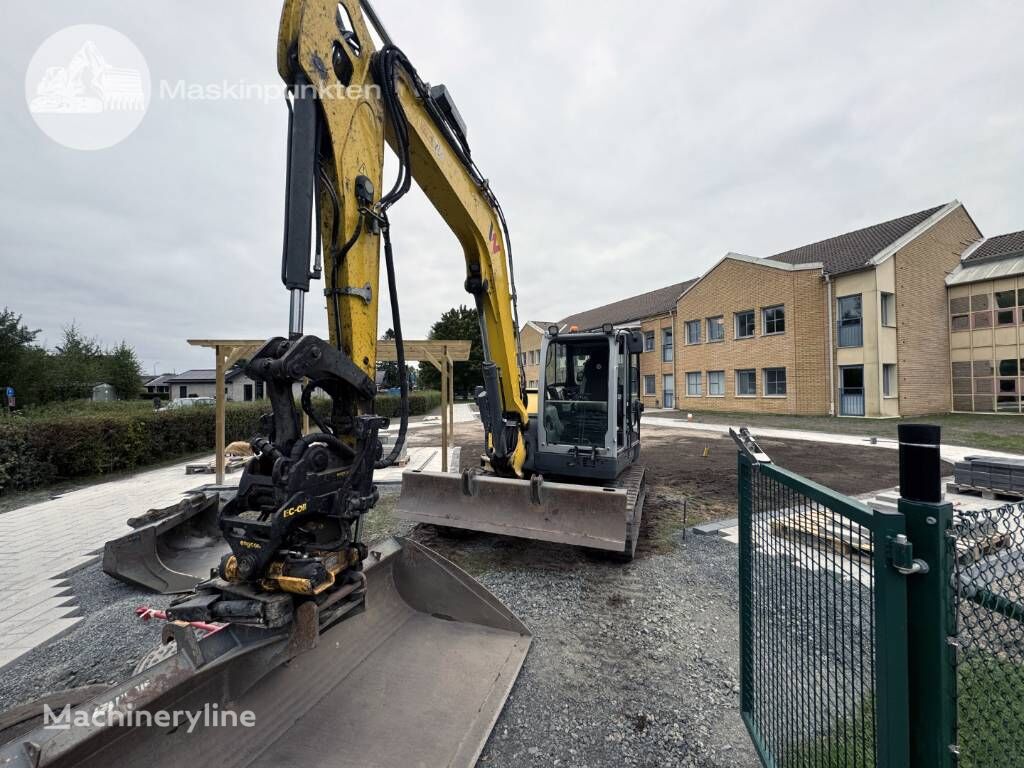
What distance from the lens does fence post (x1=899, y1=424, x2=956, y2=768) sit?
3.74 ft

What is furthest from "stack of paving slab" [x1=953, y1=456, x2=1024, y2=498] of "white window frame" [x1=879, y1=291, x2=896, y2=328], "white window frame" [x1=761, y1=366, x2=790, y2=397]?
"white window frame" [x1=761, y1=366, x2=790, y2=397]

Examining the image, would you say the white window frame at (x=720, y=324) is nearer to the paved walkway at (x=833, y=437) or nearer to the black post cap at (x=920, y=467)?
Answer: the paved walkway at (x=833, y=437)

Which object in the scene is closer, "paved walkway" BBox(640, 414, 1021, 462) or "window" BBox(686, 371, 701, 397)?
"paved walkway" BBox(640, 414, 1021, 462)

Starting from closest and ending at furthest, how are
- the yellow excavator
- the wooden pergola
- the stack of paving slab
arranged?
the yellow excavator, the stack of paving slab, the wooden pergola

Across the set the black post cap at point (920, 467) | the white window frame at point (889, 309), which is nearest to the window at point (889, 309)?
the white window frame at point (889, 309)

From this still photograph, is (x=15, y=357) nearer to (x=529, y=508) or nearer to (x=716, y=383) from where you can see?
(x=529, y=508)

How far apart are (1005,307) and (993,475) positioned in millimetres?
17713

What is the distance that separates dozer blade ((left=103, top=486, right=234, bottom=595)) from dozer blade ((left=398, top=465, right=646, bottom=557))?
1869 millimetres

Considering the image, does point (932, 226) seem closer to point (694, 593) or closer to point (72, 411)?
point (694, 593)

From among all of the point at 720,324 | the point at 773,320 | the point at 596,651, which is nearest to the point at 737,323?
the point at 720,324

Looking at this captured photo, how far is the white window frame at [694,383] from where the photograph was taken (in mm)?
24062

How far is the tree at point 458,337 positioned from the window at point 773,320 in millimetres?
21861

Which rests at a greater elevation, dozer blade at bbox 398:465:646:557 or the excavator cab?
the excavator cab

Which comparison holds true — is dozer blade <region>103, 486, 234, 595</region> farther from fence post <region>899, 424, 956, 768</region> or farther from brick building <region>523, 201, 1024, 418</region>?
brick building <region>523, 201, 1024, 418</region>
